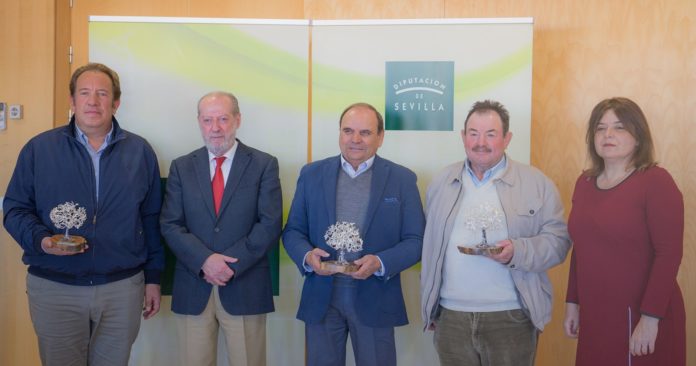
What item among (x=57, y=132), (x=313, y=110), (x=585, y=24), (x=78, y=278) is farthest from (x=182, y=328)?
(x=585, y=24)

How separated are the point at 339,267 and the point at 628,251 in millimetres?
1256

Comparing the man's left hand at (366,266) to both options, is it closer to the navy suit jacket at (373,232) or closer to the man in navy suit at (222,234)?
the navy suit jacket at (373,232)

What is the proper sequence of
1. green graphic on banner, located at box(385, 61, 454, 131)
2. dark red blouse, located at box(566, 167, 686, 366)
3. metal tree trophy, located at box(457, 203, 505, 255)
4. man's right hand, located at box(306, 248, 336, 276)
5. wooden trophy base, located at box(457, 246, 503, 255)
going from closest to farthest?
dark red blouse, located at box(566, 167, 686, 366) → wooden trophy base, located at box(457, 246, 503, 255) → metal tree trophy, located at box(457, 203, 505, 255) → man's right hand, located at box(306, 248, 336, 276) → green graphic on banner, located at box(385, 61, 454, 131)

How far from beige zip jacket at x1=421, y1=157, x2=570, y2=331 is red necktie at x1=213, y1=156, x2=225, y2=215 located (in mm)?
1174

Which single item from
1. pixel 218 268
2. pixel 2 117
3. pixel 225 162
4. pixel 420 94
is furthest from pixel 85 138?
pixel 420 94

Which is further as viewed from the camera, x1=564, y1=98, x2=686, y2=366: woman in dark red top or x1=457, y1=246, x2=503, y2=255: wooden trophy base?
x1=457, y1=246, x2=503, y2=255: wooden trophy base

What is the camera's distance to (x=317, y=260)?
2781 mm

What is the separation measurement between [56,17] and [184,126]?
137cm

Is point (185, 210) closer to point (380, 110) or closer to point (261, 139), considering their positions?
point (261, 139)

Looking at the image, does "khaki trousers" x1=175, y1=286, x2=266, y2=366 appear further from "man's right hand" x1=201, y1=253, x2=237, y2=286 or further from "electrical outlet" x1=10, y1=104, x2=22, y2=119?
"electrical outlet" x1=10, y1=104, x2=22, y2=119

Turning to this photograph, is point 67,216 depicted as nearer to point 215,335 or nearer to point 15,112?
point 215,335

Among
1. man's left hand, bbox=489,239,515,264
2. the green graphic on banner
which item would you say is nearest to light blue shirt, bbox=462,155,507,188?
man's left hand, bbox=489,239,515,264

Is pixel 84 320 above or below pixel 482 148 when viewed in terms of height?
below

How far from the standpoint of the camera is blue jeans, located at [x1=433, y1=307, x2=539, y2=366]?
103 inches
